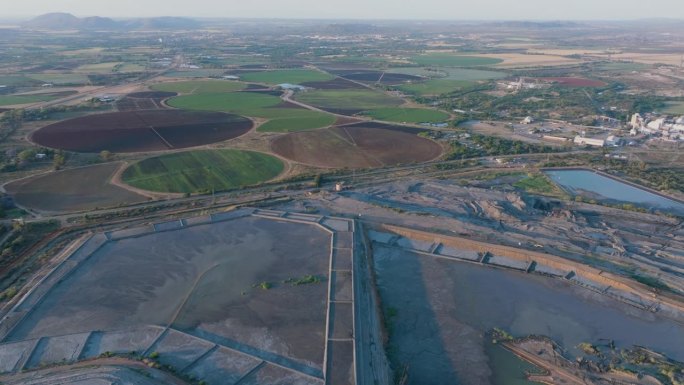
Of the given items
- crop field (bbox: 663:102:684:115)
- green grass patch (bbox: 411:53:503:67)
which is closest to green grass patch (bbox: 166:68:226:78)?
green grass patch (bbox: 411:53:503:67)

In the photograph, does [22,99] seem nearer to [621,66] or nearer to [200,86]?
[200,86]

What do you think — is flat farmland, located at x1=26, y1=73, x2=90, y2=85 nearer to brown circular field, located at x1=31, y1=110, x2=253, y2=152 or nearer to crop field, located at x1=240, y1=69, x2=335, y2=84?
crop field, located at x1=240, y1=69, x2=335, y2=84

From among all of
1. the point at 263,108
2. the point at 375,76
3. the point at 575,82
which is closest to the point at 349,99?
the point at 263,108

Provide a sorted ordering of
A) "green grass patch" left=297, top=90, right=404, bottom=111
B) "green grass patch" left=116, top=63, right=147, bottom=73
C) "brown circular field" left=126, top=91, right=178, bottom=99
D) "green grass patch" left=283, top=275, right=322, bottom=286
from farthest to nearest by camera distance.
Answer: "green grass patch" left=116, top=63, right=147, bottom=73 < "brown circular field" left=126, top=91, right=178, bottom=99 < "green grass patch" left=297, top=90, right=404, bottom=111 < "green grass patch" left=283, top=275, right=322, bottom=286

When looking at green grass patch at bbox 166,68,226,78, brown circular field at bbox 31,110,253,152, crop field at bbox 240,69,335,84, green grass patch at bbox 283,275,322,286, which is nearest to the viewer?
green grass patch at bbox 283,275,322,286

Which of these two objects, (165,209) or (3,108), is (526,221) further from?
(3,108)

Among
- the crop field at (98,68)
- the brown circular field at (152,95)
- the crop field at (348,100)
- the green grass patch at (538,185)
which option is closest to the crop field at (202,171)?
the green grass patch at (538,185)
